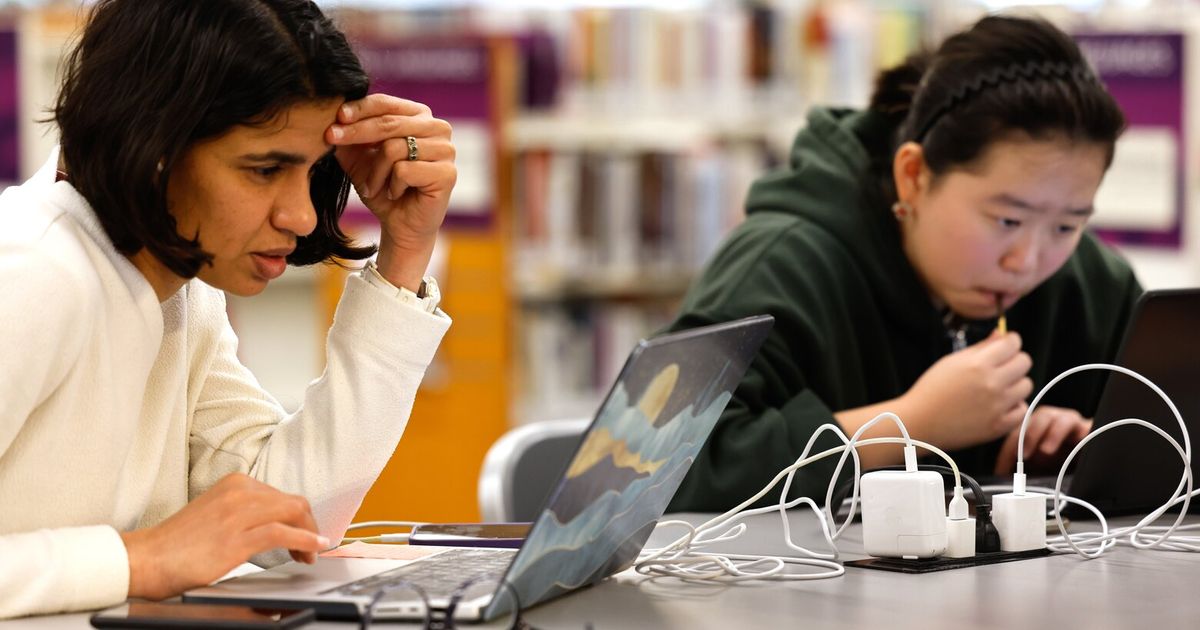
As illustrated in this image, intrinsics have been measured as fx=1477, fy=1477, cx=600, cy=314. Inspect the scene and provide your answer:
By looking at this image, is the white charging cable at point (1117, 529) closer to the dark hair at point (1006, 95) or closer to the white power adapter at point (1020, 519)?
the white power adapter at point (1020, 519)

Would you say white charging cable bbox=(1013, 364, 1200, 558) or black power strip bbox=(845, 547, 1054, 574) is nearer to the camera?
black power strip bbox=(845, 547, 1054, 574)

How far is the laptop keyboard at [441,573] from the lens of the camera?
0.98 meters

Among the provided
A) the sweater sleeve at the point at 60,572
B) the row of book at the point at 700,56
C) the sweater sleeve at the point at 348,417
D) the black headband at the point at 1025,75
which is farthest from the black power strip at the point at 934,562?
the row of book at the point at 700,56

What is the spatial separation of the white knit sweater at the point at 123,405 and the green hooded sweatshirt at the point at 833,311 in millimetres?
421

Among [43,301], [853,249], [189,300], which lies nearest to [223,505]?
[43,301]

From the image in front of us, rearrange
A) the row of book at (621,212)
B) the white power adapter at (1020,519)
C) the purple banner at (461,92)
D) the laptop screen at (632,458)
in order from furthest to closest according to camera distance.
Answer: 1. the row of book at (621,212)
2. the purple banner at (461,92)
3. the white power adapter at (1020,519)
4. the laptop screen at (632,458)

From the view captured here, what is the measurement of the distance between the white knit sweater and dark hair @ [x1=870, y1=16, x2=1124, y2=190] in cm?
71

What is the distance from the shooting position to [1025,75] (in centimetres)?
166

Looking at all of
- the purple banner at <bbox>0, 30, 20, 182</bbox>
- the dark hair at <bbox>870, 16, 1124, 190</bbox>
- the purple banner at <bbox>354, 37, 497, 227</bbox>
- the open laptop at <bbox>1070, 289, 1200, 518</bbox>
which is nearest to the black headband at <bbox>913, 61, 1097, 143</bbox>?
the dark hair at <bbox>870, 16, 1124, 190</bbox>

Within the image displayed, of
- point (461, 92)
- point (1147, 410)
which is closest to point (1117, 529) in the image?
point (1147, 410)

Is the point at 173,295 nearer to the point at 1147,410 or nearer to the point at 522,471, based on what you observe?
the point at 522,471

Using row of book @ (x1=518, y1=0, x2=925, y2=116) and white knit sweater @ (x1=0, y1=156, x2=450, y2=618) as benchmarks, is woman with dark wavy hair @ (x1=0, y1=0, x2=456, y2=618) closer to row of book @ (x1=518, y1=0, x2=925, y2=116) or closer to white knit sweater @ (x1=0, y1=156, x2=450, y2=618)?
white knit sweater @ (x1=0, y1=156, x2=450, y2=618)

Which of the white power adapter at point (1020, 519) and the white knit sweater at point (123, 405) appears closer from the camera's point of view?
the white knit sweater at point (123, 405)

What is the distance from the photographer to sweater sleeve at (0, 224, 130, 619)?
3.14 ft
